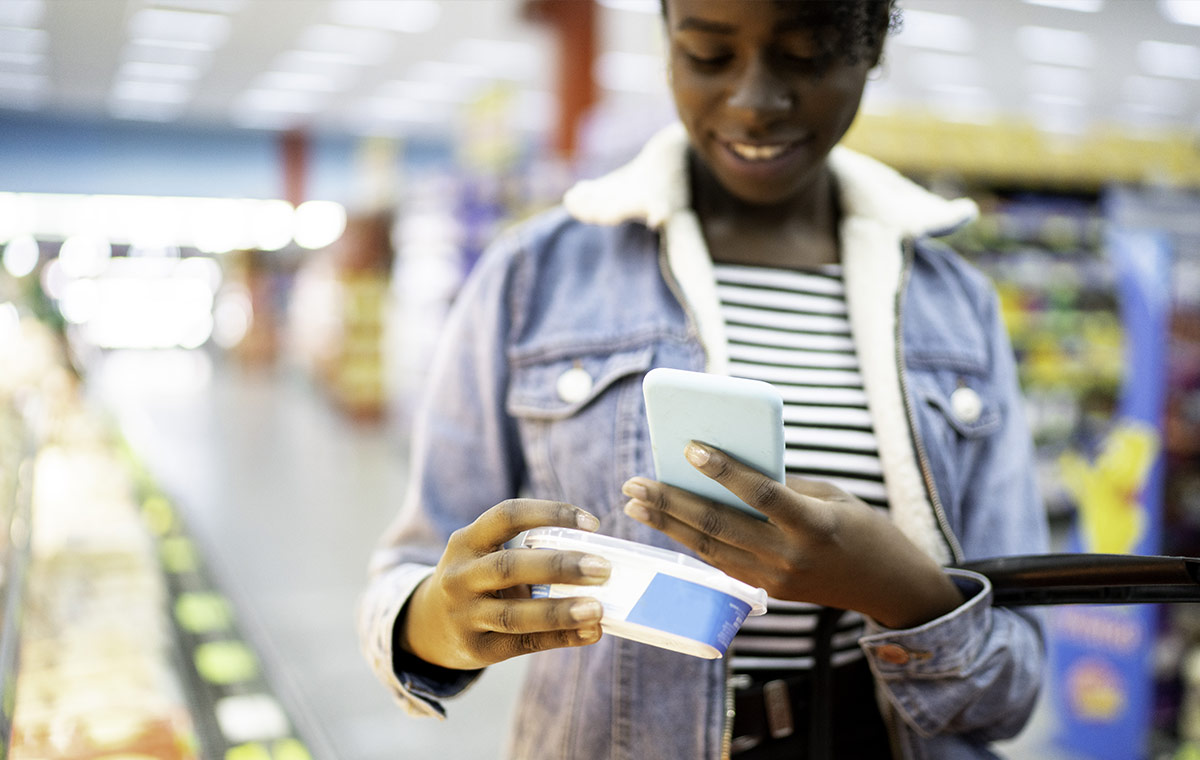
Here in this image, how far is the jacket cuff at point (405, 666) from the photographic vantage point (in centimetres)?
89

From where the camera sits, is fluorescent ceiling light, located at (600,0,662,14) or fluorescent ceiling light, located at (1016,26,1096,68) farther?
fluorescent ceiling light, located at (1016,26,1096,68)

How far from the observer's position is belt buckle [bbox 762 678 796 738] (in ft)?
3.13

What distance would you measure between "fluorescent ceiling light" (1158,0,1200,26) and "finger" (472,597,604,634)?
11.4 meters

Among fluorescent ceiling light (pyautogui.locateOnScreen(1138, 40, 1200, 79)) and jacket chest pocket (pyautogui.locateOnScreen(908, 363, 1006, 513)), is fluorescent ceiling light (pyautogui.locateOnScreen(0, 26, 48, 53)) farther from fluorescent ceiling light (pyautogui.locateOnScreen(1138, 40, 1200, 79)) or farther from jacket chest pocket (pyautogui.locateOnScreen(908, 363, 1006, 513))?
fluorescent ceiling light (pyautogui.locateOnScreen(1138, 40, 1200, 79))

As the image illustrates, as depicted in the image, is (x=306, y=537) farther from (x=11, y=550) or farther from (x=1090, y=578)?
(x=1090, y=578)

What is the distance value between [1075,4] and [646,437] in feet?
36.3

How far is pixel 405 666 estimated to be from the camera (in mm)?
908

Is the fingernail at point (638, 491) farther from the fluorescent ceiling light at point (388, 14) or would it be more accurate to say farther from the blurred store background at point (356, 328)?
the fluorescent ceiling light at point (388, 14)

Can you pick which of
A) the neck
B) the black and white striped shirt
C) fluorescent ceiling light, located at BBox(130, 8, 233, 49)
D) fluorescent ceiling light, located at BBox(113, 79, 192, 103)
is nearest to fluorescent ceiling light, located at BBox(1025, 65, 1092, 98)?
fluorescent ceiling light, located at BBox(130, 8, 233, 49)

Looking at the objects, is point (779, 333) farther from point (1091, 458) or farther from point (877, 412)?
point (1091, 458)

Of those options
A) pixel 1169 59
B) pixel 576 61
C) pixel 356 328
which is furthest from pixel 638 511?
pixel 1169 59

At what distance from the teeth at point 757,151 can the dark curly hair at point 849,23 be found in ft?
0.31

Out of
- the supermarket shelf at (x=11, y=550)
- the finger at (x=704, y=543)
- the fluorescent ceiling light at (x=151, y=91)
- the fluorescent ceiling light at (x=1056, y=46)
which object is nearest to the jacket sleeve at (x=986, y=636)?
the finger at (x=704, y=543)

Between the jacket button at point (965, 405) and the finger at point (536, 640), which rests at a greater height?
the jacket button at point (965, 405)
